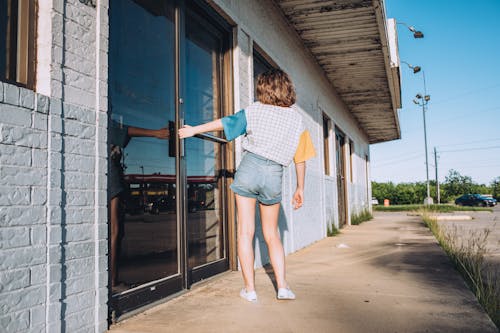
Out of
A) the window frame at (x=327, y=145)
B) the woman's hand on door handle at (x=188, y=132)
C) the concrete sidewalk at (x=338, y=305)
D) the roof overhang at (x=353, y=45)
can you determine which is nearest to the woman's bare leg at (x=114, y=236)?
the concrete sidewalk at (x=338, y=305)

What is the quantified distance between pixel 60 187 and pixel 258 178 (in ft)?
4.22

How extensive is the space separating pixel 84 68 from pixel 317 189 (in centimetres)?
627

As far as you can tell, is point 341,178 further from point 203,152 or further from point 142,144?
point 142,144

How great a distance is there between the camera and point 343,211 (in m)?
12.2

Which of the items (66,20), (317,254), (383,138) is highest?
(383,138)

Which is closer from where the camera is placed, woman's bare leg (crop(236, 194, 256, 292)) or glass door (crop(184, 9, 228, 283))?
woman's bare leg (crop(236, 194, 256, 292))

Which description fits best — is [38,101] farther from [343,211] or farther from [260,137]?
[343,211]

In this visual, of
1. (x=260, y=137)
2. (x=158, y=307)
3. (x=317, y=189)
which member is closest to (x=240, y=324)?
(x=158, y=307)

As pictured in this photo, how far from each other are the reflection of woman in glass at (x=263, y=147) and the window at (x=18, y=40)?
1178mm

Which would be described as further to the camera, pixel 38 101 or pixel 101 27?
pixel 101 27

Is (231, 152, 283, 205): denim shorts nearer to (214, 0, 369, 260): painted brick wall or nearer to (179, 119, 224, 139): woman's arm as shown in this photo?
(179, 119, 224, 139): woman's arm

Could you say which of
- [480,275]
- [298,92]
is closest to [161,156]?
[480,275]

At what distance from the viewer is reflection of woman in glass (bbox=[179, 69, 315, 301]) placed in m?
2.96

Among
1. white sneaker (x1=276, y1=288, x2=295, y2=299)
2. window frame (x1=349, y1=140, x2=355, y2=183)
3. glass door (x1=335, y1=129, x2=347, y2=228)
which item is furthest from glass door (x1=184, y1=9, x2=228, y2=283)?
window frame (x1=349, y1=140, x2=355, y2=183)
